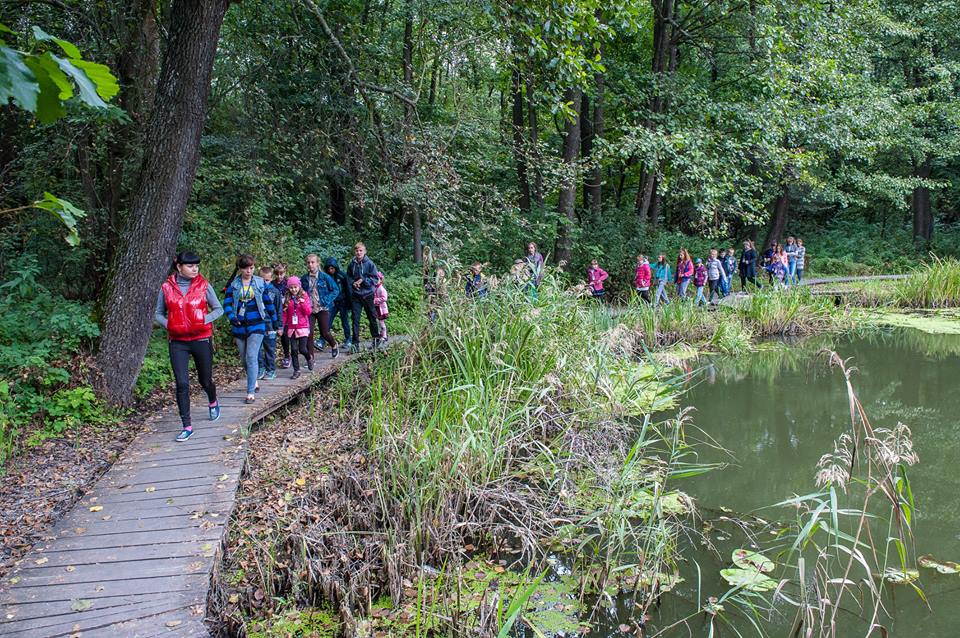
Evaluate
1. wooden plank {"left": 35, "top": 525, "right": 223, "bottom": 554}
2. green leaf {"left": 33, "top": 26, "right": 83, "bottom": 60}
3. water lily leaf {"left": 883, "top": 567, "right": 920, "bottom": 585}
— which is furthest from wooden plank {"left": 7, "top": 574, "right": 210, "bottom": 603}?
water lily leaf {"left": 883, "top": 567, "right": 920, "bottom": 585}

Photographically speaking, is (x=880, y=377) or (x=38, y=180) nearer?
(x=38, y=180)

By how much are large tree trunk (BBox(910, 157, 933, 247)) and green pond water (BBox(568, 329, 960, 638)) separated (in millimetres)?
13186

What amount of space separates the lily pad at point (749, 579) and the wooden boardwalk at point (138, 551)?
117 inches

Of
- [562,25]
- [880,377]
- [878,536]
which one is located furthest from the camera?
[880,377]

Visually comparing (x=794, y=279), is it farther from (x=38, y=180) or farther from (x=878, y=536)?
(x=38, y=180)

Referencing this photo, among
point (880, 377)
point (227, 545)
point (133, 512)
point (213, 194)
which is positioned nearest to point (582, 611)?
point (227, 545)

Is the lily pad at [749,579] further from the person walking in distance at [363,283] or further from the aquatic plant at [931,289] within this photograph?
the aquatic plant at [931,289]

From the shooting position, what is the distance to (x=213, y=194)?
1005 cm

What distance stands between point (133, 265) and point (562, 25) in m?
4.99

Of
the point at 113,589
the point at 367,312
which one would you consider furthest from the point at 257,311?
the point at 113,589

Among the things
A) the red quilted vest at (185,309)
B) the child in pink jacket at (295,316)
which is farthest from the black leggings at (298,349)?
the red quilted vest at (185,309)

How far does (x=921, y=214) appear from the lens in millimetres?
21859

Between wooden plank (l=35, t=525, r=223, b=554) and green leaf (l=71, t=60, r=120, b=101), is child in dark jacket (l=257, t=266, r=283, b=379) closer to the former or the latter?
wooden plank (l=35, t=525, r=223, b=554)

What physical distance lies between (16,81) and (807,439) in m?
6.76
